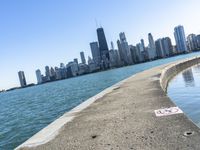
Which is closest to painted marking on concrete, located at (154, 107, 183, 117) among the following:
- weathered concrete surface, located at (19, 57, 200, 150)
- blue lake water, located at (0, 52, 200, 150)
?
weathered concrete surface, located at (19, 57, 200, 150)

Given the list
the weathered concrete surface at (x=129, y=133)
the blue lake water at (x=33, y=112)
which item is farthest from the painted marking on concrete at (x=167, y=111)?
the blue lake water at (x=33, y=112)

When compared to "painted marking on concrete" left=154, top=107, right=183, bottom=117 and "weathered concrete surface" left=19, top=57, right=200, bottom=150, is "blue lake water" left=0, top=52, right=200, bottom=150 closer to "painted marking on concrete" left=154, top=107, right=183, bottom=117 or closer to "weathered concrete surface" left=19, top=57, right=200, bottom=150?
"weathered concrete surface" left=19, top=57, right=200, bottom=150

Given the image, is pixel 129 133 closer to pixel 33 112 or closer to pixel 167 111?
pixel 167 111

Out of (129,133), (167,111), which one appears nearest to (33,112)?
(167,111)

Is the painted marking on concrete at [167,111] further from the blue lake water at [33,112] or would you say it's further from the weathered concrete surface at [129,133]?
the blue lake water at [33,112]

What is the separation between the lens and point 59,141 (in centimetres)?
664

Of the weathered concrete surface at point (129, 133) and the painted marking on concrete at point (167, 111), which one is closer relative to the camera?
the weathered concrete surface at point (129, 133)

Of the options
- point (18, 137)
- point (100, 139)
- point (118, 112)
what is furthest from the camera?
point (18, 137)

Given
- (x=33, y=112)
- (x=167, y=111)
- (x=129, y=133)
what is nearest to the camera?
(x=129, y=133)

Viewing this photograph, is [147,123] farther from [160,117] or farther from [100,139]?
[100,139]

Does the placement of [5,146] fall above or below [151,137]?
below

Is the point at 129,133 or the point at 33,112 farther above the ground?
the point at 129,133

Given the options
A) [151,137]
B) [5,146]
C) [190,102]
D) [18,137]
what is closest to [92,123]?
[151,137]

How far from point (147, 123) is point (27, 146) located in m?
2.68
